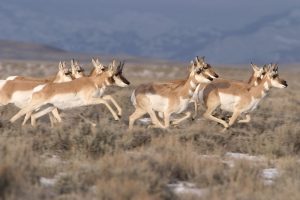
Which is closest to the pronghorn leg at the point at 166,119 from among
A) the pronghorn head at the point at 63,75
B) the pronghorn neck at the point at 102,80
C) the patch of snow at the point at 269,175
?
the pronghorn neck at the point at 102,80

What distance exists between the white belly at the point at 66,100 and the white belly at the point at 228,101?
122 inches

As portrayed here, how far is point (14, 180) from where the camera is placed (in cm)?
887

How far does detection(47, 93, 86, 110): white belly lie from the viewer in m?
14.9

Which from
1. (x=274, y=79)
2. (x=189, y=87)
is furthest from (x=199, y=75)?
(x=274, y=79)

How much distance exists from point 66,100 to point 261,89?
424 centimetres

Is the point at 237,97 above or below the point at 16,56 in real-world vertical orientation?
below

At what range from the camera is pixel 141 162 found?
10.1 meters

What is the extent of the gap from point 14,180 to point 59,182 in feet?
1.94

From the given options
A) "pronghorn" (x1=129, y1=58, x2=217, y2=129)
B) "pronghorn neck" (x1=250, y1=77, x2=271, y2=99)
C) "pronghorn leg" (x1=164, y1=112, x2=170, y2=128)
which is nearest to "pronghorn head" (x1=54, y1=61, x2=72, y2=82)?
"pronghorn" (x1=129, y1=58, x2=217, y2=129)

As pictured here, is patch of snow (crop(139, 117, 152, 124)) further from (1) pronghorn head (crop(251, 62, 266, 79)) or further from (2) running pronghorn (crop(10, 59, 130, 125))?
(1) pronghorn head (crop(251, 62, 266, 79))

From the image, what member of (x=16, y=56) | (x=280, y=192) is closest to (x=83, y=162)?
(x=280, y=192)

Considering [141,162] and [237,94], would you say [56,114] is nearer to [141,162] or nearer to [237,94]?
[237,94]

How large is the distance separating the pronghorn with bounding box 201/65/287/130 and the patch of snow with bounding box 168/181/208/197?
604cm

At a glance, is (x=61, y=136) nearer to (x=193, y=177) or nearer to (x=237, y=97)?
(x=193, y=177)
